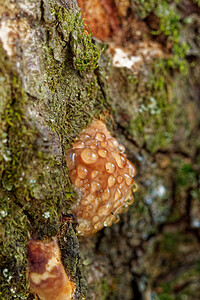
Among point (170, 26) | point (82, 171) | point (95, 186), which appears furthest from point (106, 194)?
point (170, 26)

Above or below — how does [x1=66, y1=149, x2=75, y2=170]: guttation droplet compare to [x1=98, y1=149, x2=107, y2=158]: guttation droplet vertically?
below

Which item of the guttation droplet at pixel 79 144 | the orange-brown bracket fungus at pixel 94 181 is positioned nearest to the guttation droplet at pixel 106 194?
the orange-brown bracket fungus at pixel 94 181

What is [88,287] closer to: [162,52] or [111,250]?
[111,250]

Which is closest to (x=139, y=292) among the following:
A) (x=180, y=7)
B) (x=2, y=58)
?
(x=2, y=58)

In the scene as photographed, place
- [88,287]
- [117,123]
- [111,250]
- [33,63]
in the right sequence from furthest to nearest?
[111,250] → [117,123] → [88,287] → [33,63]

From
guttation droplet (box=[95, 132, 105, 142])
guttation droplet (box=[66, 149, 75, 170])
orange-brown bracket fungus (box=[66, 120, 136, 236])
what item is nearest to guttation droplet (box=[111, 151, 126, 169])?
orange-brown bracket fungus (box=[66, 120, 136, 236])

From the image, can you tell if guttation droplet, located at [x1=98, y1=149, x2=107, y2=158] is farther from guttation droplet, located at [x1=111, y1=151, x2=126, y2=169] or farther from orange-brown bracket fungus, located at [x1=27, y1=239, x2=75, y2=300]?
orange-brown bracket fungus, located at [x1=27, y1=239, x2=75, y2=300]
